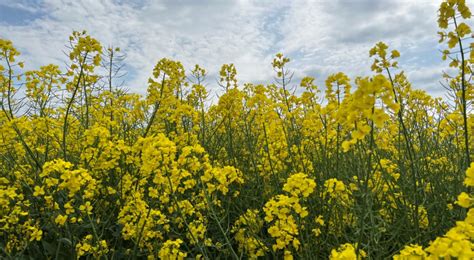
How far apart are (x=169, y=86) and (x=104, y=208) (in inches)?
76.7

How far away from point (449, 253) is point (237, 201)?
2.97 metres

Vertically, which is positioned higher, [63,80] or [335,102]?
[63,80]

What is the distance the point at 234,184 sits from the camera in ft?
15.1

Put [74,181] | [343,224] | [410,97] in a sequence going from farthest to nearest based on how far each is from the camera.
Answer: [410,97], [343,224], [74,181]

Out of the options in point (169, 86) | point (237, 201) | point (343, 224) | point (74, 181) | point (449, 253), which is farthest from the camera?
point (169, 86)

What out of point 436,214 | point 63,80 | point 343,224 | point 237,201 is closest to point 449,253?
point 343,224

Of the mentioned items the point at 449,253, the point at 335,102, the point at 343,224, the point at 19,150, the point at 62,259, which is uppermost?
the point at 335,102

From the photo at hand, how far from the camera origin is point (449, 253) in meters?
1.30

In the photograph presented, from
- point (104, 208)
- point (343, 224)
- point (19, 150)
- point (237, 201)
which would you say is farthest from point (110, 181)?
point (343, 224)

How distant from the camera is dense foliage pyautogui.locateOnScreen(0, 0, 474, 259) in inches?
101

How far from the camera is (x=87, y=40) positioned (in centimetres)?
379

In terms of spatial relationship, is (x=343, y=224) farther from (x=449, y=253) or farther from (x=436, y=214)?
(x=449, y=253)

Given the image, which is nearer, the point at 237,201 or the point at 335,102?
the point at 335,102

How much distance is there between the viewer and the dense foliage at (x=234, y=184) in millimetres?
2553
